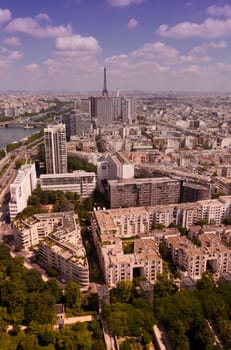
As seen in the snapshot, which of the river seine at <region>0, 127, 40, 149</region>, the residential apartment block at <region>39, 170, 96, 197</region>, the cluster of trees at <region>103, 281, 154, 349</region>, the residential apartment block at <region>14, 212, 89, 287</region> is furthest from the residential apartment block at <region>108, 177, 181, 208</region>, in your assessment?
the river seine at <region>0, 127, 40, 149</region>

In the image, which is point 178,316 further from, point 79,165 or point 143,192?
point 79,165

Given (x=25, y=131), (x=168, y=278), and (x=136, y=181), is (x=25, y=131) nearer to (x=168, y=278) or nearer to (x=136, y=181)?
(x=136, y=181)

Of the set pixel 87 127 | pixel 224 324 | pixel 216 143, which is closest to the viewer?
pixel 224 324

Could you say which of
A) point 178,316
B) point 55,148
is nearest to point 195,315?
point 178,316

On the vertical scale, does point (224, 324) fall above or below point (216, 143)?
below

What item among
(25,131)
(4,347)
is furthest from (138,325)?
(25,131)

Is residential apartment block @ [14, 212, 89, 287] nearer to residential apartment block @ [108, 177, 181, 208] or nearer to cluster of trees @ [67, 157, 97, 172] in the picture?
residential apartment block @ [108, 177, 181, 208]
